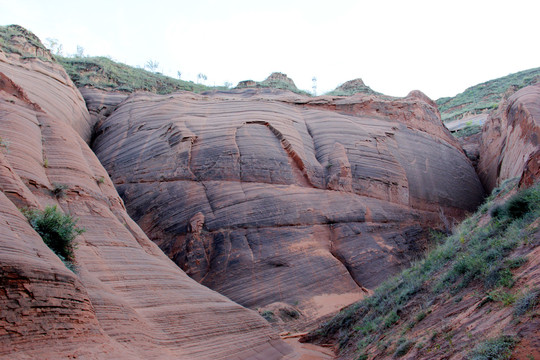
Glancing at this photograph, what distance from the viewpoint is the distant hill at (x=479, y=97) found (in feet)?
139

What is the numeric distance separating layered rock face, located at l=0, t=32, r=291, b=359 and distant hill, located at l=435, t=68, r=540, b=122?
38028mm

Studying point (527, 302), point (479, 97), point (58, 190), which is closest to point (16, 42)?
point (58, 190)

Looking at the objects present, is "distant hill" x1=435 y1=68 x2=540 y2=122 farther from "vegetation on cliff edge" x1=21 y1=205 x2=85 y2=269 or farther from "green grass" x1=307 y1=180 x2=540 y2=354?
"vegetation on cliff edge" x1=21 y1=205 x2=85 y2=269

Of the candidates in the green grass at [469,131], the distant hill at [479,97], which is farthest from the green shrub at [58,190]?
the distant hill at [479,97]

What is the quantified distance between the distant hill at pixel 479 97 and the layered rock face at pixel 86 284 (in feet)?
125

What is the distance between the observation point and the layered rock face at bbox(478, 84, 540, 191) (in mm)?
18172

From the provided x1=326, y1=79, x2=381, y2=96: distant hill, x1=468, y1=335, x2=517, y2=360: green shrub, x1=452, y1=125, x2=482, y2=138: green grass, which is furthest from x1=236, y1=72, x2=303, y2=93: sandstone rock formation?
x1=468, y1=335, x2=517, y2=360: green shrub

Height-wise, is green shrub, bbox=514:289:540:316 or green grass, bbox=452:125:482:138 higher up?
green grass, bbox=452:125:482:138

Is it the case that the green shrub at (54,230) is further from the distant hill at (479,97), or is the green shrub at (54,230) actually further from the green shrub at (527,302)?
the distant hill at (479,97)

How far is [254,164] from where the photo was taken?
19.2 meters

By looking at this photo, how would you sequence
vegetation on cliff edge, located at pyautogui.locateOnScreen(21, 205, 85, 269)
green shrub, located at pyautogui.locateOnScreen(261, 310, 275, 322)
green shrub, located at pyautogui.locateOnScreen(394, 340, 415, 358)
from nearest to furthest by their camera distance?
1. green shrub, located at pyautogui.locateOnScreen(394, 340, 415, 358)
2. vegetation on cliff edge, located at pyautogui.locateOnScreen(21, 205, 85, 269)
3. green shrub, located at pyautogui.locateOnScreen(261, 310, 275, 322)

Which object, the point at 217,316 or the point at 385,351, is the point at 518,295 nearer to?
the point at 385,351

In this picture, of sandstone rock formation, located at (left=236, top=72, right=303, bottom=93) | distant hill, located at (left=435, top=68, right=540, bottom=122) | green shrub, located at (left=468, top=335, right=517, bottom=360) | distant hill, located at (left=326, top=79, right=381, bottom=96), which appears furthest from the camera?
distant hill, located at (left=435, top=68, right=540, bottom=122)

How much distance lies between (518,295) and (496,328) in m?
0.69
